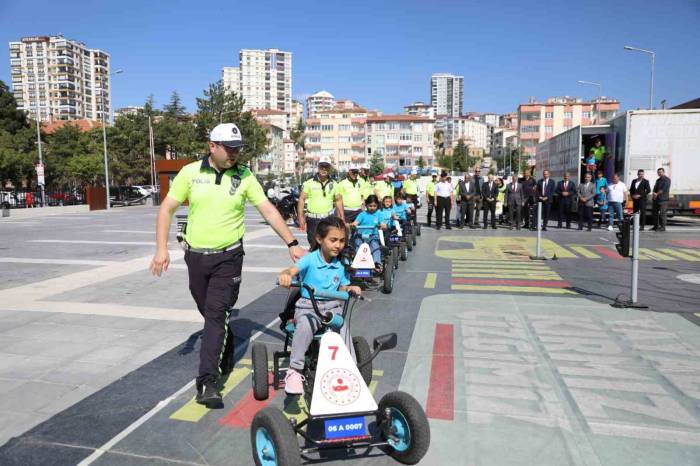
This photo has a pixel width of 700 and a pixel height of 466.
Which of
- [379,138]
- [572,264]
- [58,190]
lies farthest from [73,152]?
[379,138]

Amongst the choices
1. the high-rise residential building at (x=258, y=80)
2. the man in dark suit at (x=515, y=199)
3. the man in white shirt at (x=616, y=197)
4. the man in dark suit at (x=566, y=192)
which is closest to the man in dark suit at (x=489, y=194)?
the man in dark suit at (x=515, y=199)

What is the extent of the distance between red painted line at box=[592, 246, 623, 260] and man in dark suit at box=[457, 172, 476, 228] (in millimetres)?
5494

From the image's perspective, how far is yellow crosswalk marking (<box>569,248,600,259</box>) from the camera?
11438 millimetres

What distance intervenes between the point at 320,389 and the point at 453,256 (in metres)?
8.95

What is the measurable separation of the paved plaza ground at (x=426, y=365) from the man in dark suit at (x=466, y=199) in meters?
8.16

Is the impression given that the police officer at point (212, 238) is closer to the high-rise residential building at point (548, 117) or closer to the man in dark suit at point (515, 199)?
the man in dark suit at point (515, 199)

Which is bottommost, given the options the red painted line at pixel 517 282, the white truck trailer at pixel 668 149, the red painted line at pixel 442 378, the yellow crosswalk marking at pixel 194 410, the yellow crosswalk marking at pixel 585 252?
the yellow crosswalk marking at pixel 194 410

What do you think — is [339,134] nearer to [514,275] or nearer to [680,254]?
[680,254]

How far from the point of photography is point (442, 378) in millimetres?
4492

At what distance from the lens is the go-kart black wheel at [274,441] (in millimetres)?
2787

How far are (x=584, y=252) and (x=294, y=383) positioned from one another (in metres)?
10.2

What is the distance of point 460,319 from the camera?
6.38m

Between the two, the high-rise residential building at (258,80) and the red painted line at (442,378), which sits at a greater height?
the high-rise residential building at (258,80)

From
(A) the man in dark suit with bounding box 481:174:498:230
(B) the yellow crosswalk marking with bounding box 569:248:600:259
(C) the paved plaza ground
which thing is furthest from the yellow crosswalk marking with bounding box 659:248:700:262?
(A) the man in dark suit with bounding box 481:174:498:230
